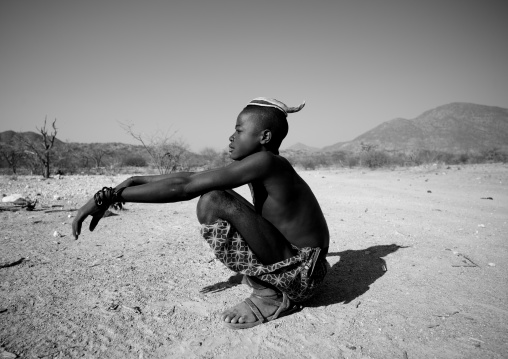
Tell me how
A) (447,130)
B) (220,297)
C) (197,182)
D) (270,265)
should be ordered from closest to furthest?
(197,182) → (270,265) → (220,297) → (447,130)

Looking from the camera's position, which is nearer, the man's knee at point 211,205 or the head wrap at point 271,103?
the man's knee at point 211,205

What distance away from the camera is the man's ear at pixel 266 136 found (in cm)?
188

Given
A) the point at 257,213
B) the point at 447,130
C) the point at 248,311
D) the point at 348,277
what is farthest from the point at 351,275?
the point at 447,130

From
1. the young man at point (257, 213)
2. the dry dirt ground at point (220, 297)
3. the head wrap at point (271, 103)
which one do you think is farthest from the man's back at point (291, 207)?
the dry dirt ground at point (220, 297)

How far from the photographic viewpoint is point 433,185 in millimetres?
9938

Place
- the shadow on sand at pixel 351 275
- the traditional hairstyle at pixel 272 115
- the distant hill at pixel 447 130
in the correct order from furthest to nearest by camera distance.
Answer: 1. the distant hill at pixel 447 130
2. the shadow on sand at pixel 351 275
3. the traditional hairstyle at pixel 272 115

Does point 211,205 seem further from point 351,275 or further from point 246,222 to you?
point 351,275

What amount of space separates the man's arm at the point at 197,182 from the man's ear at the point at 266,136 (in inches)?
7.5

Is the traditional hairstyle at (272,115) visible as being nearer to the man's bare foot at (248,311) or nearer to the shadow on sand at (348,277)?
the man's bare foot at (248,311)

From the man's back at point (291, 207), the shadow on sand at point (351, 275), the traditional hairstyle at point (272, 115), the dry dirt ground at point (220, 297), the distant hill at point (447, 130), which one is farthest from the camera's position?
the distant hill at point (447, 130)

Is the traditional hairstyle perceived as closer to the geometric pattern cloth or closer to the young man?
the young man

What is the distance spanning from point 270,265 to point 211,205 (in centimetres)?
53

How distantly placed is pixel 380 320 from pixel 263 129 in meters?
1.53

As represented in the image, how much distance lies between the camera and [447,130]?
232 feet
